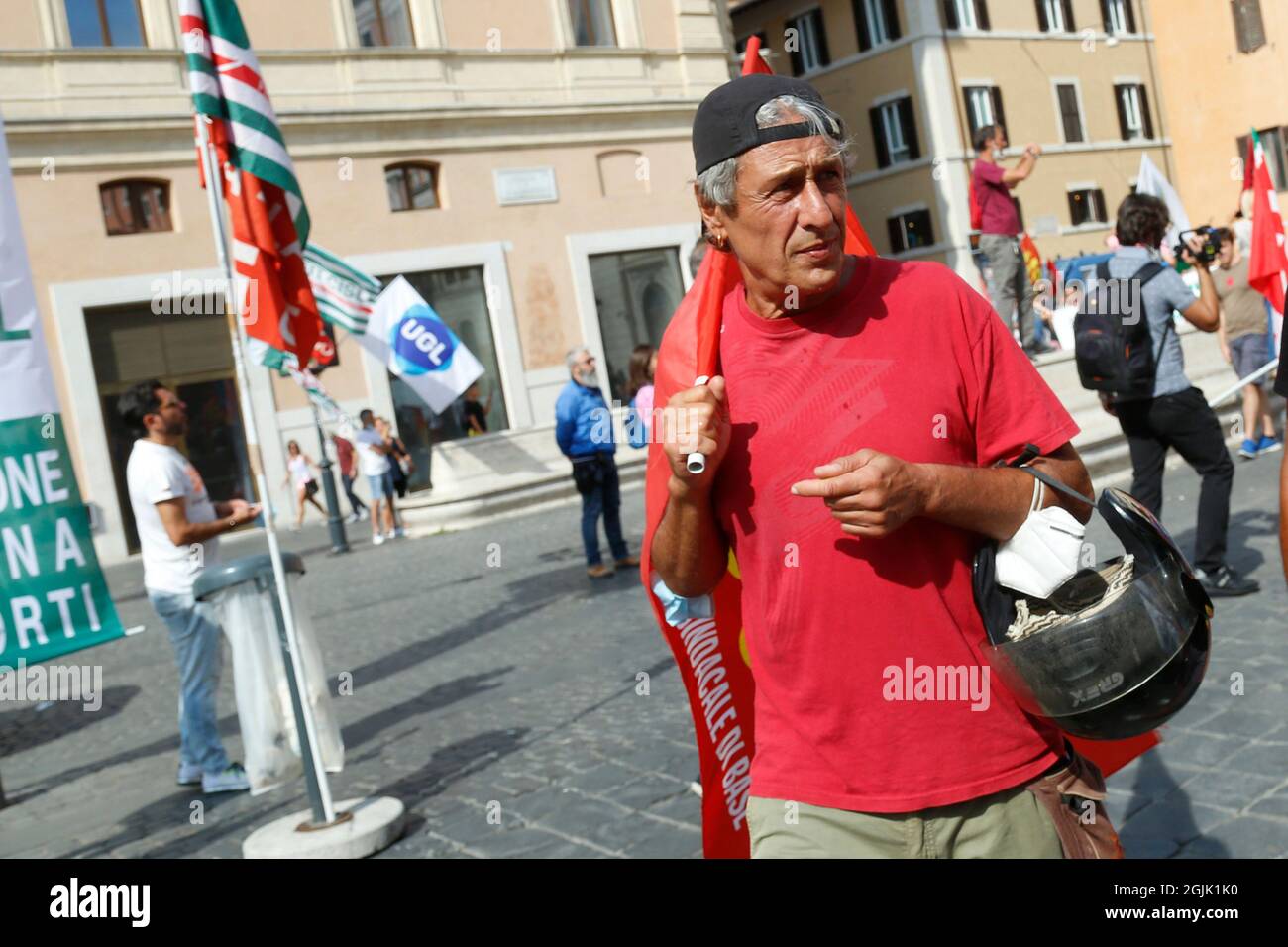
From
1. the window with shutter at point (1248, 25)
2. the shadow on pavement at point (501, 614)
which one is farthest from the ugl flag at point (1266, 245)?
the window with shutter at point (1248, 25)

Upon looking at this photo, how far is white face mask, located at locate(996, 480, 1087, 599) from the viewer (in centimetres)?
212

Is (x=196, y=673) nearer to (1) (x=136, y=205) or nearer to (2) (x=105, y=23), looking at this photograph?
(1) (x=136, y=205)

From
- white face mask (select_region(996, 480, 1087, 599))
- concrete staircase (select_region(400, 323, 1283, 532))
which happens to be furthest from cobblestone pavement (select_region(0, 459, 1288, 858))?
concrete staircase (select_region(400, 323, 1283, 532))

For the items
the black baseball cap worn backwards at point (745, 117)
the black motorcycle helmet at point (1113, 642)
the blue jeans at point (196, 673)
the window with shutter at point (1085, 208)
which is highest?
the window with shutter at point (1085, 208)

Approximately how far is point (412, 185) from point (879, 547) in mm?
22684

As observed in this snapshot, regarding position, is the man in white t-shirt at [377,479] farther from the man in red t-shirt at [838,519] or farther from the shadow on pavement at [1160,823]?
the man in red t-shirt at [838,519]

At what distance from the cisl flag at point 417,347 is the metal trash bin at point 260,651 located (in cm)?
994

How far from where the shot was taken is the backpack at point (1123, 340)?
22.0ft

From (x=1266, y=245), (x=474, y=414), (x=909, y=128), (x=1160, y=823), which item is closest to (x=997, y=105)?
(x=909, y=128)

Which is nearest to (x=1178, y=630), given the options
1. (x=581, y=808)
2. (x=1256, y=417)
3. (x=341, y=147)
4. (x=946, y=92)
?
(x=581, y=808)

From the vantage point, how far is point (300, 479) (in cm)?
2109

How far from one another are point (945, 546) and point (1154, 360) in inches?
197

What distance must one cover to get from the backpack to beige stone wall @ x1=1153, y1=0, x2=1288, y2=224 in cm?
3641

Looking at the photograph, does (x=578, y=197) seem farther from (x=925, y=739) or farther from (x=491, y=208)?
(x=925, y=739)
